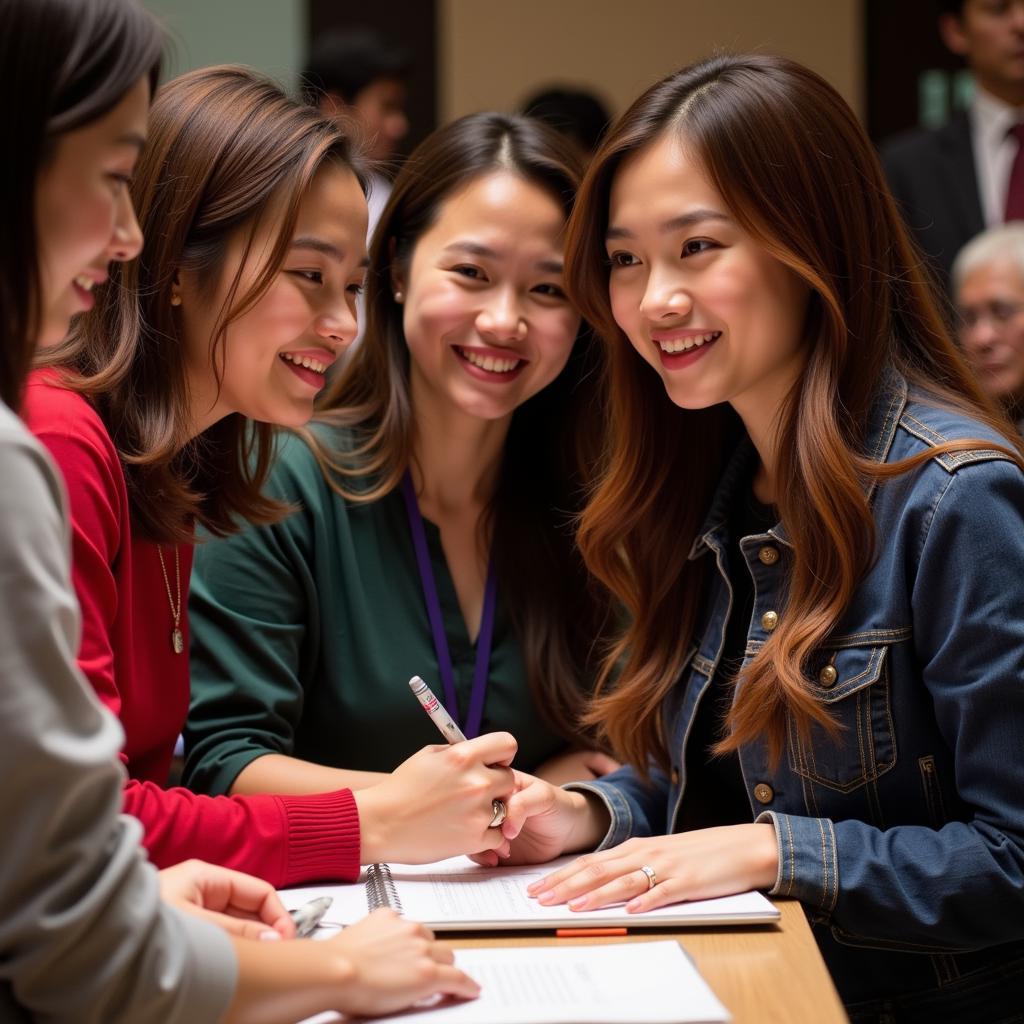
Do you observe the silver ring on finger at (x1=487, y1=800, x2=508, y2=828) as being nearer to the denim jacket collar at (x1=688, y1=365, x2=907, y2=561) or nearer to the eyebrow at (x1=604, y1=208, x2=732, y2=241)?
the denim jacket collar at (x1=688, y1=365, x2=907, y2=561)

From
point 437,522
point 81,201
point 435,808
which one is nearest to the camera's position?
point 81,201

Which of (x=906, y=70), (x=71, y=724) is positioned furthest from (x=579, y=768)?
(x=906, y=70)

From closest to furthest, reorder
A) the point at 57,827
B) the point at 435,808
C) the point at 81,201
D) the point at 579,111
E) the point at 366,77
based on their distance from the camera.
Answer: the point at 57,827
the point at 81,201
the point at 435,808
the point at 579,111
the point at 366,77

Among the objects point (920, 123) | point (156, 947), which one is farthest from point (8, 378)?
point (920, 123)

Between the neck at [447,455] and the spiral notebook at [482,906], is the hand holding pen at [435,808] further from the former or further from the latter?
the neck at [447,455]

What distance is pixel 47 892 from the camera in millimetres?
928

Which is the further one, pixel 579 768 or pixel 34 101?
pixel 579 768

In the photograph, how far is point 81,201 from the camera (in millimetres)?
1043

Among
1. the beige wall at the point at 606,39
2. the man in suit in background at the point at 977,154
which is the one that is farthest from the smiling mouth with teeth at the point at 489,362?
the beige wall at the point at 606,39

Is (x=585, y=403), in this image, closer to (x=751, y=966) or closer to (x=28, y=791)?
(x=751, y=966)

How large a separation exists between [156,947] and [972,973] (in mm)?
976

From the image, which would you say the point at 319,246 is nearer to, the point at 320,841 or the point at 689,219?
the point at 689,219

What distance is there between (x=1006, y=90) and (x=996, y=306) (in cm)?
93

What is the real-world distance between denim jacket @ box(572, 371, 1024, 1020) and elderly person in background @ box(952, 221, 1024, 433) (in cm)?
186
